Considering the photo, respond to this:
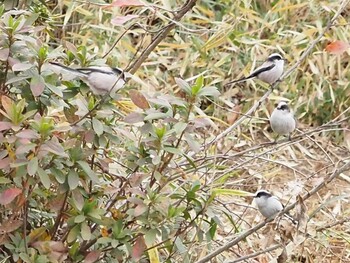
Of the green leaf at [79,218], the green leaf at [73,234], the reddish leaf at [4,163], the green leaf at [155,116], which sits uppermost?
the green leaf at [155,116]

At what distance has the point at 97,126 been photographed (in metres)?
1.48

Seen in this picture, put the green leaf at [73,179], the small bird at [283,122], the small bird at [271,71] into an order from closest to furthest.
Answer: the green leaf at [73,179]
the small bird at [283,122]
the small bird at [271,71]

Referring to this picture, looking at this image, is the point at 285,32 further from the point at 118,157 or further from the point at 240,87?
the point at 118,157

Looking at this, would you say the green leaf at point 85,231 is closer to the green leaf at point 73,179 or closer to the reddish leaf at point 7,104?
the green leaf at point 73,179

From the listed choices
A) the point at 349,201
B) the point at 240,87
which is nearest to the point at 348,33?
the point at 240,87

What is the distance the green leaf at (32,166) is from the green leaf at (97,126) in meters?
0.15

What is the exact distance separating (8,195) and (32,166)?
90mm

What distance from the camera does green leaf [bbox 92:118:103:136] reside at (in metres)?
1.47

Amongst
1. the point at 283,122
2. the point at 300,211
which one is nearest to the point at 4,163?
the point at 300,211

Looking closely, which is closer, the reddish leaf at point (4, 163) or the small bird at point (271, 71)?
the reddish leaf at point (4, 163)

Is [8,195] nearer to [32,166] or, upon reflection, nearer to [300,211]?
[32,166]

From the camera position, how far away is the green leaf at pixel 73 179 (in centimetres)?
145

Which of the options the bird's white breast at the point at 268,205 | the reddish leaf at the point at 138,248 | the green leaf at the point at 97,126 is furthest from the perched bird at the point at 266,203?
the green leaf at the point at 97,126

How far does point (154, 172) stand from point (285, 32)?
7.69ft
